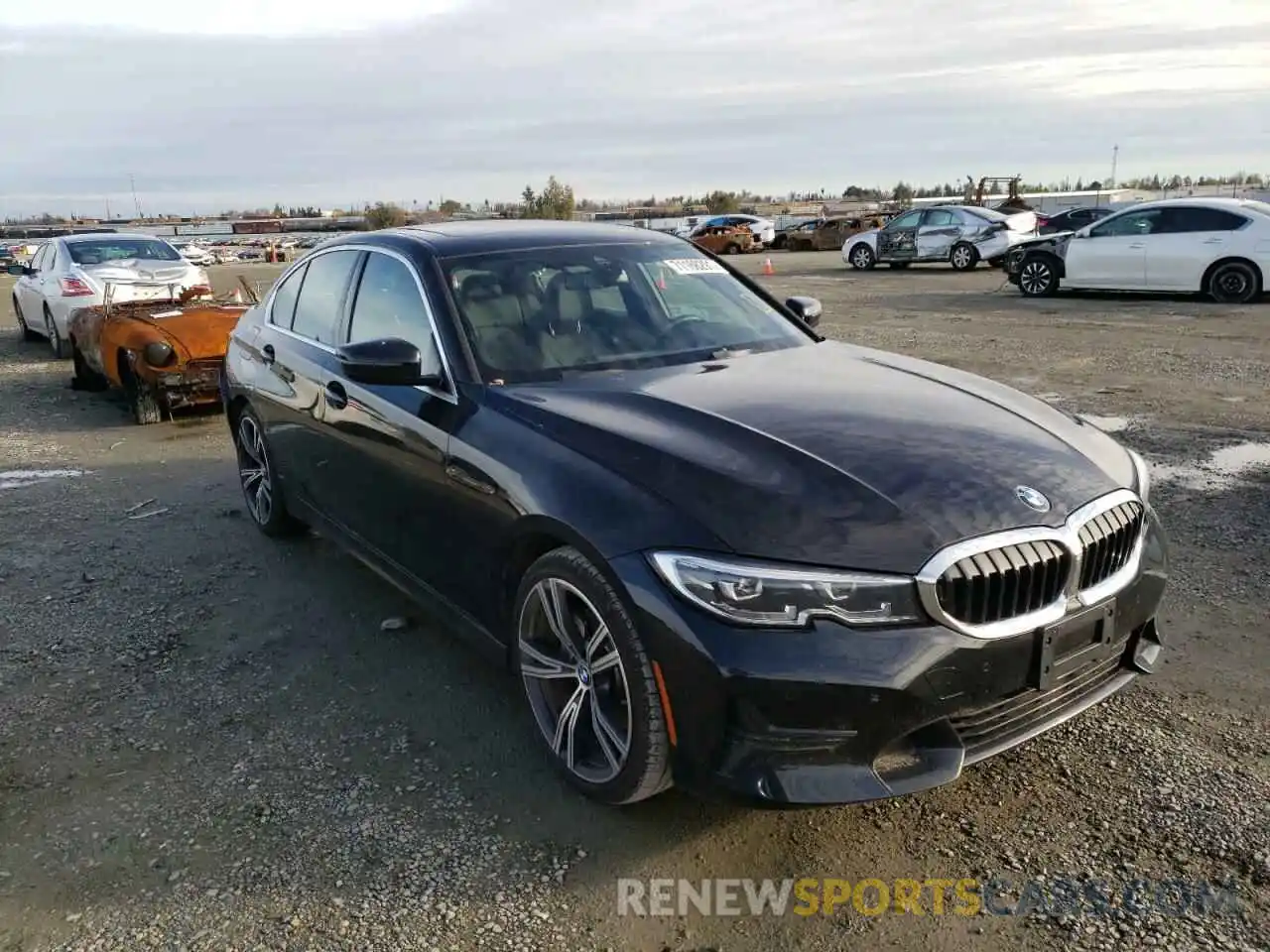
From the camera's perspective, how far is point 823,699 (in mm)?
2498

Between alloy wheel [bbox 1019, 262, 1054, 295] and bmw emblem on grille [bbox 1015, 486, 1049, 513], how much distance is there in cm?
1551

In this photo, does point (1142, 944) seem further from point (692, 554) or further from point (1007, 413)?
point (1007, 413)

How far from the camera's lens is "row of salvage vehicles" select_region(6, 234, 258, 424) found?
8609 mm

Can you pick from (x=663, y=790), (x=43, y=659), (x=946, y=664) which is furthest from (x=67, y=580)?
(x=946, y=664)

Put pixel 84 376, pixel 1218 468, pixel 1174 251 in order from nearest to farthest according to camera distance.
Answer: pixel 1218 468, pixel 84 376, pixel 1174 251

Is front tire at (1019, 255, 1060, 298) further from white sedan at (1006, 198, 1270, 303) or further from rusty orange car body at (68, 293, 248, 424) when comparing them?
rusty orange car body at (68, 293, 248, 424)

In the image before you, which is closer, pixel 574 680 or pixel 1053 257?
pixel 574 680

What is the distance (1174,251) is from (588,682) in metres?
15.3

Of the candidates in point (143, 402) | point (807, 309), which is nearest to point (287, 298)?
point (807, 309)

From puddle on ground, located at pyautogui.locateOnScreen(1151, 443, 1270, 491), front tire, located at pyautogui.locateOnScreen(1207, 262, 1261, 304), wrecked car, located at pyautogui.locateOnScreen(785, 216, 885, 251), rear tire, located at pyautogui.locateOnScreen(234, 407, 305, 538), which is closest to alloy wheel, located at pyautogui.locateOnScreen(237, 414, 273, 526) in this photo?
rear tire, located at pyautogui.locateOnScreen(234, 407, 305, 538)

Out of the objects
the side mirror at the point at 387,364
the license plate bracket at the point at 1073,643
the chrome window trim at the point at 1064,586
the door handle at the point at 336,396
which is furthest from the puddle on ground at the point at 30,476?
the license plate bracket at the point at 1073,643

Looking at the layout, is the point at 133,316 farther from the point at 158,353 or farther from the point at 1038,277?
the point at 1038,277

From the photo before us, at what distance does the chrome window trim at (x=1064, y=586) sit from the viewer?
2.55 meters

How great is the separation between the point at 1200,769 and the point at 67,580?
16.8ft
